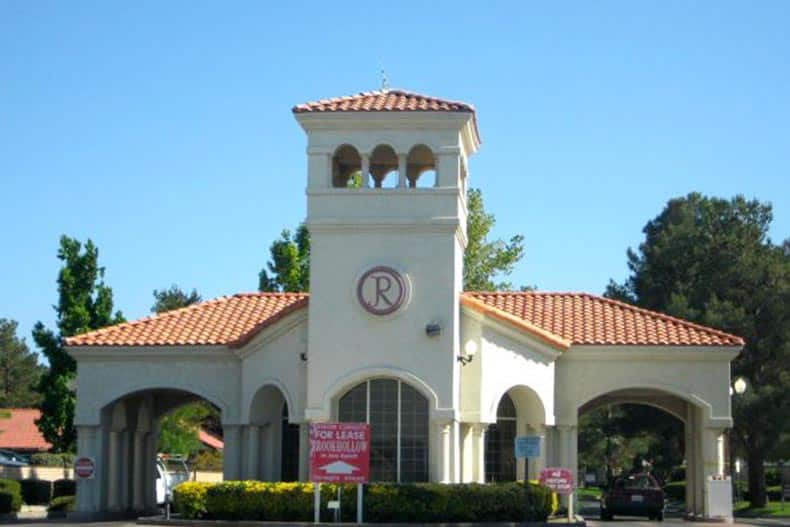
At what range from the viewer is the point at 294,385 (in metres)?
32.8

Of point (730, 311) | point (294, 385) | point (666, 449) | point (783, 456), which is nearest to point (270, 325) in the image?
point (294, 385)

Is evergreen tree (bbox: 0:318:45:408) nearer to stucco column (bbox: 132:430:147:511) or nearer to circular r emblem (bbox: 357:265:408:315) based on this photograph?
stucco column (bbox: 132:430:147:511)

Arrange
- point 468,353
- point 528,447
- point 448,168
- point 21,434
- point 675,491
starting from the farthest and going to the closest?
1. point 21,434
2. point 675,491
3. point 468,353
4. point 448,168
5. point 528,447

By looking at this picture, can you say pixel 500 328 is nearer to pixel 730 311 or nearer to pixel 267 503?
pixel 267 503

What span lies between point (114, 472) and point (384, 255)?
34.7 ft

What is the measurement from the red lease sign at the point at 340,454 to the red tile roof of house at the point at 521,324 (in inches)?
172

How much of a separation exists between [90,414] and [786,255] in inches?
1294

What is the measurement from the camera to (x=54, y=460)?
53.3 m

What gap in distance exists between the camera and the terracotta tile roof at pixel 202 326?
117 feet

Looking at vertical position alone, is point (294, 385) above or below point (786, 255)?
below

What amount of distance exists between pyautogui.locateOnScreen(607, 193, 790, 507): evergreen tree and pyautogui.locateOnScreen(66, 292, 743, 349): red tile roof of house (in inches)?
603

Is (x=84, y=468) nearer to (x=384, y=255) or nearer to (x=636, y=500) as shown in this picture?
(x=384, y=255)

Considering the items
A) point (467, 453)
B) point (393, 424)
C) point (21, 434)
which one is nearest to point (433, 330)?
point (393, 424)

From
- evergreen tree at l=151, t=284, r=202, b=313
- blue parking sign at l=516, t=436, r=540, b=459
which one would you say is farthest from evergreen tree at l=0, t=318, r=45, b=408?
blue parking sign at l=516, t=436, r=540, b=459
